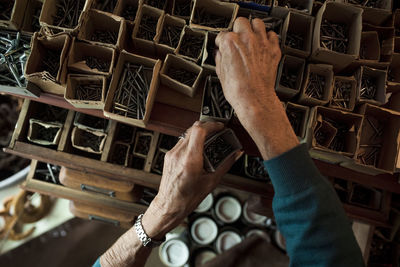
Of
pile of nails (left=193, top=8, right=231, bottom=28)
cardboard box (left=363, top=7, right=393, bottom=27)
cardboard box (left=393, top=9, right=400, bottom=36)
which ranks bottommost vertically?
pile of nails (left=193, top=8, right=231, bottom=28)

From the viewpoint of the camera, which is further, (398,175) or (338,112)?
(398,175)

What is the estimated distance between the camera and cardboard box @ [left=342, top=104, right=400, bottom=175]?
1.10 metres

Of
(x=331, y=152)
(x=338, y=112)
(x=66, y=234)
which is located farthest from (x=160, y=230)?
(x=66, y=234)

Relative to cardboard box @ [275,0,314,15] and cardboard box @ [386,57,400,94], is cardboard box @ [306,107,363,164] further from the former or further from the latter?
cardboard box @ [275,0,314,15]

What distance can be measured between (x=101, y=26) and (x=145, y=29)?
0.62 feet

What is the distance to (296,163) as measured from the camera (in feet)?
2.88

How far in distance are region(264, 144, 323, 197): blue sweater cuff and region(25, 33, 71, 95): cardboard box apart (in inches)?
32.8

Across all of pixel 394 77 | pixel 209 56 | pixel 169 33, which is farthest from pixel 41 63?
pixel 394 77

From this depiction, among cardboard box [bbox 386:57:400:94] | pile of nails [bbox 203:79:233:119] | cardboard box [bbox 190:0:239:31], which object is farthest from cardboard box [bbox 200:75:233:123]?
cardboard box [bbox 386:57:400:94]

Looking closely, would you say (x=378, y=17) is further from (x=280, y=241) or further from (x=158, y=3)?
(x=280, y=241)

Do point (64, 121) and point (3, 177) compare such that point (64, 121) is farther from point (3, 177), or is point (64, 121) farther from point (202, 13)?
point (3, 177)

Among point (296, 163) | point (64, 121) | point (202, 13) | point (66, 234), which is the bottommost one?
point (66, 234)

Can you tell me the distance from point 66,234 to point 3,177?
0.72 meters

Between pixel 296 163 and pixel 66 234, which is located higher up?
pixel 296 163
